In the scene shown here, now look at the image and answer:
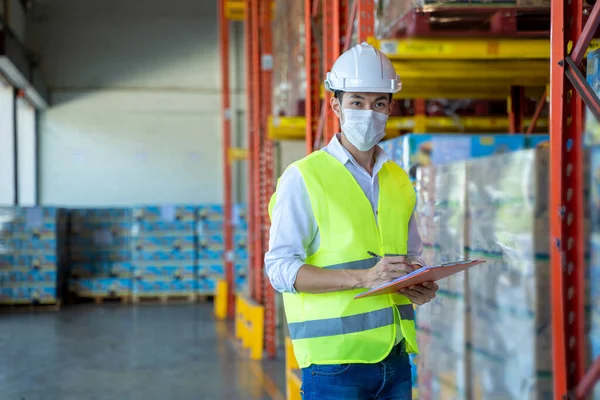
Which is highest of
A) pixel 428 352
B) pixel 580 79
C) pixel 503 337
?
pixel 580 79

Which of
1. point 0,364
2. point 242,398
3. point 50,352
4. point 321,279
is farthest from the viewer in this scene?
point 50,352

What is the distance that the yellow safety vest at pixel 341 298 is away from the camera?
93.2 inches

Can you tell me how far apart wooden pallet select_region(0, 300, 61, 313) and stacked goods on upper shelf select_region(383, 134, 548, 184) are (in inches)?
405

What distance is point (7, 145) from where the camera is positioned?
15219 millimetres

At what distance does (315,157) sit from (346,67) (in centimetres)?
32

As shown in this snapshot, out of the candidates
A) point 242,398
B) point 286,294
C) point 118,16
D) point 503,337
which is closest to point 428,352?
point 503,337

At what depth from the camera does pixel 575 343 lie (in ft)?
8.57

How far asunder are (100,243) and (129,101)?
3.55 m

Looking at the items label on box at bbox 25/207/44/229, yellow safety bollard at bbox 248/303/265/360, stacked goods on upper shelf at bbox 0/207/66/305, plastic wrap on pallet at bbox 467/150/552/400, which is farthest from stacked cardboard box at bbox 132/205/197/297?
plastic wrap on pallet at bbox 467/150/552/400

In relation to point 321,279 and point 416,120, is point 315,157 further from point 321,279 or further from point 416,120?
point 416,120

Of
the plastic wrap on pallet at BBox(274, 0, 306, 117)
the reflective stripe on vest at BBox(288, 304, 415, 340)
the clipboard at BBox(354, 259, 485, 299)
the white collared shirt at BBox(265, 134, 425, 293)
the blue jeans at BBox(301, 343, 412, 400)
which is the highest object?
the plastic wrap on pallet at BBox(274, 0, 306, 117)

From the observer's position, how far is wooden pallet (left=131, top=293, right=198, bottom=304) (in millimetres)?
14695

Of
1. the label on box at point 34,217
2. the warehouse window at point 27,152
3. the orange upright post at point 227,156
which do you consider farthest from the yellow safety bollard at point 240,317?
the warehouse window at point 27,152

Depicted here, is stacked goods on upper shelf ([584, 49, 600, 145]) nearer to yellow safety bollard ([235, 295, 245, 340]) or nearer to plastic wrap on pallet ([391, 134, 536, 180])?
plastic wrap on pallet ([391, 134, 536, 180])
